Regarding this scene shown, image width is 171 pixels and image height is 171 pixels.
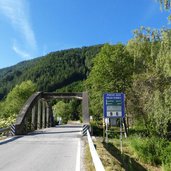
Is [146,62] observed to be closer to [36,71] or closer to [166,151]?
[166,151]

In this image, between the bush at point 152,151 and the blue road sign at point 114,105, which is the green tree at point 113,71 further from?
the bush at point 152,151

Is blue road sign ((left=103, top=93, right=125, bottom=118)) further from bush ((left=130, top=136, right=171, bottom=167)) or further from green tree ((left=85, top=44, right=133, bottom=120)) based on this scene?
green tree ((left=85, top=44, right=133, bottom=120))

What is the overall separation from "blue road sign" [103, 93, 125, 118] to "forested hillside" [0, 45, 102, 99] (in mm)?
136476

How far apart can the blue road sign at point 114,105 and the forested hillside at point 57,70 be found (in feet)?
448

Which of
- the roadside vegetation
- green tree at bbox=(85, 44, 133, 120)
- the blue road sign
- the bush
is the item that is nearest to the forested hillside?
the roadside vegetation

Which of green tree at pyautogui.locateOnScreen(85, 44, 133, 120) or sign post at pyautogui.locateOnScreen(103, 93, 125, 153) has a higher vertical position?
green tree at pyautogui.locateOnScreen(85, 44, 133, 120)

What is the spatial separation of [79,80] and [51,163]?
168 m

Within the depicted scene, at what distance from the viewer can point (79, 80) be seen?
585ft

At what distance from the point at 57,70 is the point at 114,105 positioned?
150075 mm

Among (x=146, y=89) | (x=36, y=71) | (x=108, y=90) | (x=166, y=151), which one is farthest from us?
(x=36, y=71)

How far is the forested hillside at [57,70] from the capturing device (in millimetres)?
158250

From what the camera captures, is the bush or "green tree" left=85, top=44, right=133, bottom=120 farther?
"green tree" left=85, top=44, right=133, bottom=120

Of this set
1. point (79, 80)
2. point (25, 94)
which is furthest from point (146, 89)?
point (79, 80)

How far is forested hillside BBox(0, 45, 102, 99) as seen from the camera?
158250mm
